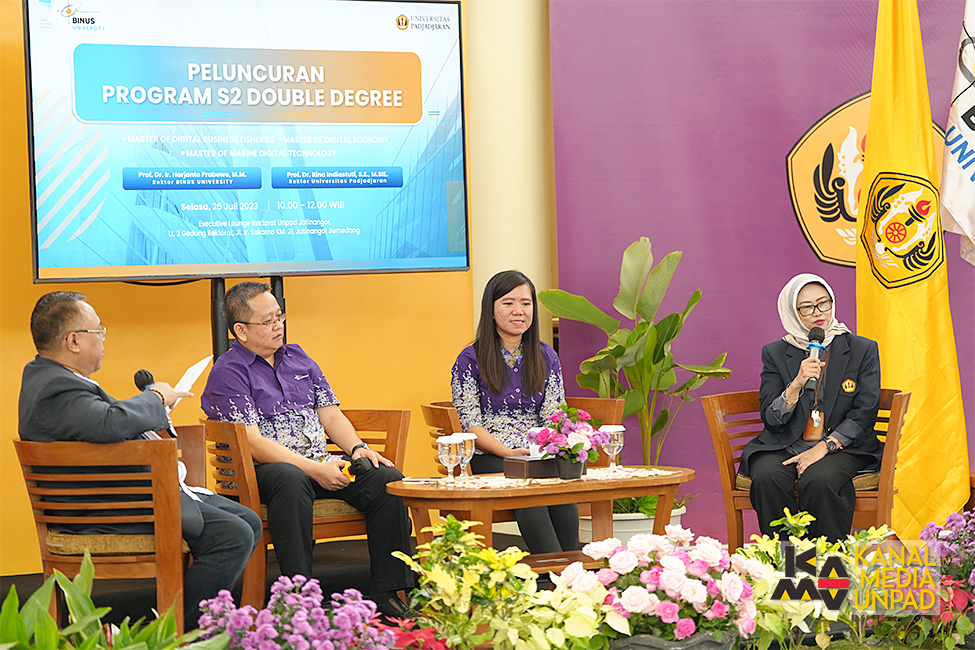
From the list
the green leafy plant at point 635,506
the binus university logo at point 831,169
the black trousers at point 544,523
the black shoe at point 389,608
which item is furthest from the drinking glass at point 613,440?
the binus university logo at point 831,169

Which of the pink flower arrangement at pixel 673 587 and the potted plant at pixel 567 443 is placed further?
the potted plant at pixel 567 443

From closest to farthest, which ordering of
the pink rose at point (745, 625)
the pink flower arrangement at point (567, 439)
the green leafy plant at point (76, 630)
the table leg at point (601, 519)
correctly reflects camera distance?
the green leafy plant at point (76, 630) → the pink rose at point (745, 625) → the pink flower arrangement at point (567, 439) → the table leg at point (601, 519)

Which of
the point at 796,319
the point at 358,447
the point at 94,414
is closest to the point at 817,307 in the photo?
the point at 796,319

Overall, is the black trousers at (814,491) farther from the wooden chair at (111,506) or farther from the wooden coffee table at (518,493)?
the wooden chair at (111,506)

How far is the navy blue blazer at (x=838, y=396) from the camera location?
3596 millimetres

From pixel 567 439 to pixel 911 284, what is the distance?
1.94m

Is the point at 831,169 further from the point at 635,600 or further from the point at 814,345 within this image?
the point at 635,600

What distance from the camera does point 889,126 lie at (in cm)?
424

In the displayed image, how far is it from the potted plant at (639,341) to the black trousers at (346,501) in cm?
126

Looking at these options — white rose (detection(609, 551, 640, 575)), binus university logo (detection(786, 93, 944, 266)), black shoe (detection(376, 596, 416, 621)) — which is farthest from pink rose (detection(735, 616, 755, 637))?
binus university logo (detection(786, 93, 944, 266))

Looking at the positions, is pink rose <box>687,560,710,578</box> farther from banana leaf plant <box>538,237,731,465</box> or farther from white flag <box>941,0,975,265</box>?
white flag <box>941,0,975,265</box>

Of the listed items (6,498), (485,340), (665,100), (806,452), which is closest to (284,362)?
(485,340)

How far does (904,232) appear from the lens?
418 centimetres

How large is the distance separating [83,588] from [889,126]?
3767mm
